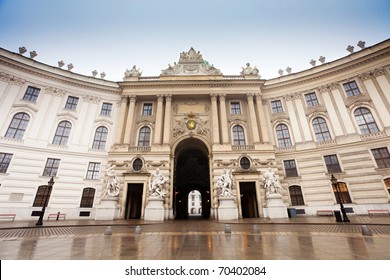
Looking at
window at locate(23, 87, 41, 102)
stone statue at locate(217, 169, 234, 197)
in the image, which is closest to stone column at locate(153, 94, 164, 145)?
stone statue at locate(217, 169, 234, 197)

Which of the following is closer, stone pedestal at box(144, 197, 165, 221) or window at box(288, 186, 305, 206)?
stone pedestal at box(144, 197, 165, 221)

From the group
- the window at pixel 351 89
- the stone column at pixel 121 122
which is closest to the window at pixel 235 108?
the window at pixel 351 89

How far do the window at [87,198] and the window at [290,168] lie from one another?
72.7 feet

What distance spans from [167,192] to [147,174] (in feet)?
9.39

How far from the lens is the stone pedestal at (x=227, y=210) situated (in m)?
15.8

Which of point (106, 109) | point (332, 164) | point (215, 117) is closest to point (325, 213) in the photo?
point (332, 164)

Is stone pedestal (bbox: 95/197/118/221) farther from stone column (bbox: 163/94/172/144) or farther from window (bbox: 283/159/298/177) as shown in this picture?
window (bbox: 283/159/298/177)

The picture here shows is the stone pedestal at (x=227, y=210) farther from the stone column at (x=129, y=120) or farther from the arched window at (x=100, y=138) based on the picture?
the arched window at (x=100, y=138)

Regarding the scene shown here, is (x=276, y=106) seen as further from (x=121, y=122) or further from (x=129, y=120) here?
(x=121, y=122)

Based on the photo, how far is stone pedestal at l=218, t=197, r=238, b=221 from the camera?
1577 cm

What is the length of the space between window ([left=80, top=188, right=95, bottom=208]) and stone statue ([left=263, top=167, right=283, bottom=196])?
725 inches
